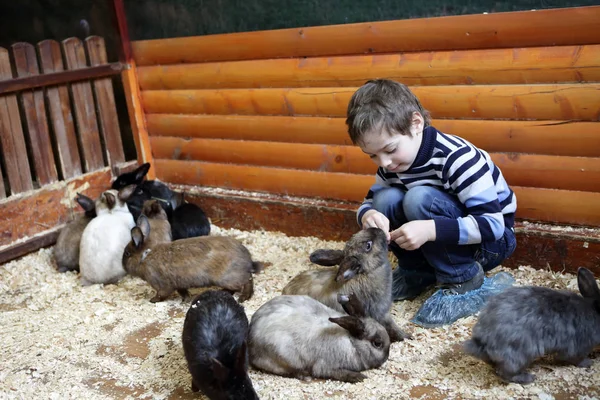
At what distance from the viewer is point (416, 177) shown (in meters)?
3.53

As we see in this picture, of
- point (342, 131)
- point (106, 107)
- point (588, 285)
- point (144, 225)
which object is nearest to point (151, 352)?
point (144, 225)

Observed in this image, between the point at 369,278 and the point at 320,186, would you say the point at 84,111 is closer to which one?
the point at 320,186

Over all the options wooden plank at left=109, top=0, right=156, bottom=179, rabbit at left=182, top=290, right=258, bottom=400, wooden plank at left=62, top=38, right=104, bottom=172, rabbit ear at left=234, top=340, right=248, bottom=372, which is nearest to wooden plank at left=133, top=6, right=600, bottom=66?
wooden plank at left=109, top=0, right=156, bottom=179

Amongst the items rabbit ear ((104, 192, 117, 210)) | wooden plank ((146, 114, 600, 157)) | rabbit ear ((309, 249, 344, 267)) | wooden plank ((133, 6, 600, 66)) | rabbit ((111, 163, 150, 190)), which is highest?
wooden plank ((133, 6, 600, 66))

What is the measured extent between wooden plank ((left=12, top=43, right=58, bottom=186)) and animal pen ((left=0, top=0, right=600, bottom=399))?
0.01m

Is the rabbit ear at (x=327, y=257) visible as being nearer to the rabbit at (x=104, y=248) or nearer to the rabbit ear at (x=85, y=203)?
the rabbit at (x=104, y=248)

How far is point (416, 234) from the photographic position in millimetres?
3230

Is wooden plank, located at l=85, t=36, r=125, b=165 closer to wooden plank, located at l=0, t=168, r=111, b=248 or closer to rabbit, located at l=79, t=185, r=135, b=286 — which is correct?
wooden plank, located at l=0, t=168, r=111, b=248

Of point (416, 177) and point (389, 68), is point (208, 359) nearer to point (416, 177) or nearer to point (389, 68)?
point (416, 177)

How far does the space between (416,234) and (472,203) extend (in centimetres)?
37

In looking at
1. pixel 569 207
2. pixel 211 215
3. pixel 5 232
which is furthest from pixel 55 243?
pixel 569 207

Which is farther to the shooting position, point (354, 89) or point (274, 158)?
point (274, 158)

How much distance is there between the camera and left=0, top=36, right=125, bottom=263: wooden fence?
16.1 ft

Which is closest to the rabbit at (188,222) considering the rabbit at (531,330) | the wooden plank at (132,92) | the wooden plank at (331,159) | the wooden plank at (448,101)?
the wooden plank at (331,159)
